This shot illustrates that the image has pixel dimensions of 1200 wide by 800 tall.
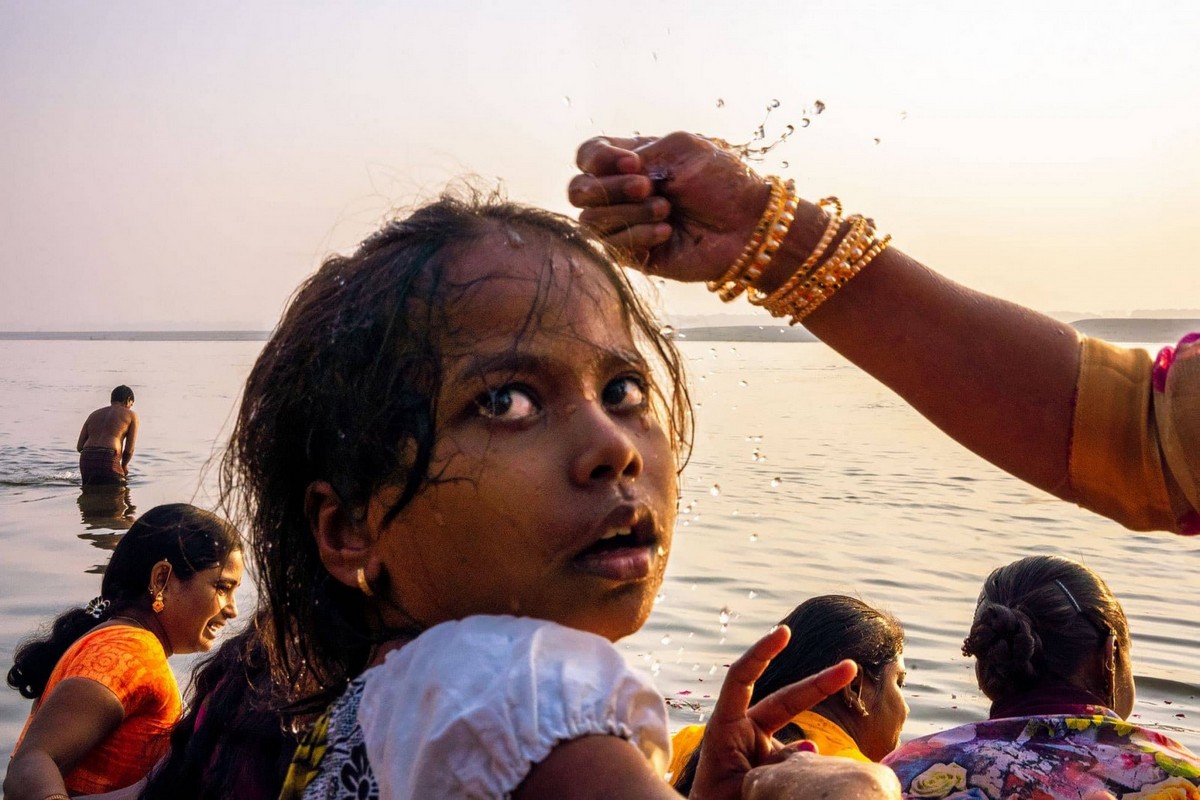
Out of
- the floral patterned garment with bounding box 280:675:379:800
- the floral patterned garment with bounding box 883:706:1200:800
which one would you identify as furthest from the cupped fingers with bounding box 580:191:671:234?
the floral patterned garment with bounding box 883:706:1200:800

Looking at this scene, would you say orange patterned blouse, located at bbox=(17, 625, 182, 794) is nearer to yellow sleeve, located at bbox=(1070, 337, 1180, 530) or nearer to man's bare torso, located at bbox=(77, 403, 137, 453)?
yellow sleeve, located at bbox=(1070, 337, 1180, 530)

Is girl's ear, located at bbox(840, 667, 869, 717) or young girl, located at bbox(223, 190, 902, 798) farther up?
young girl, located at bbox(223, 190, 902, 798)

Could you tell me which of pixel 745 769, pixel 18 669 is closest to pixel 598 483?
pixel 745 769

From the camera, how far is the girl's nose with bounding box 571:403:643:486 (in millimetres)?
1659

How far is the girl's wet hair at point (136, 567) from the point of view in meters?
4.87

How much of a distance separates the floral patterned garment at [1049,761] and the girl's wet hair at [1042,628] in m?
0.20

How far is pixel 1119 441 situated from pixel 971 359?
30cm

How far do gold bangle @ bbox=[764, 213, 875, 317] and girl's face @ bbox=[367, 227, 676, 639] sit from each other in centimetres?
72

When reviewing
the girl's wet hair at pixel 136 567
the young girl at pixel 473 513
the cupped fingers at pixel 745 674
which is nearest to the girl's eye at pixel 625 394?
the young girl at pixel 473 513

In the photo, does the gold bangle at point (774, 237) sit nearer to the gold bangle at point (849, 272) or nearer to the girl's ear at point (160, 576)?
the gold bangle at point (849, 272)

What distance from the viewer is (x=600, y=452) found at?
1.66 m

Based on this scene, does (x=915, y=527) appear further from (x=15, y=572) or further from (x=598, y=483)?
(x=598, y=483)

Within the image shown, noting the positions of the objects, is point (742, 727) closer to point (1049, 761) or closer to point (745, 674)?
point (745, 674)

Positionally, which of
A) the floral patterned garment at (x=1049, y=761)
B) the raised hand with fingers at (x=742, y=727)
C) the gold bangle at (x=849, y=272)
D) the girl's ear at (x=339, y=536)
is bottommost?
the floral patterned garment at (x=1049, y=761)
